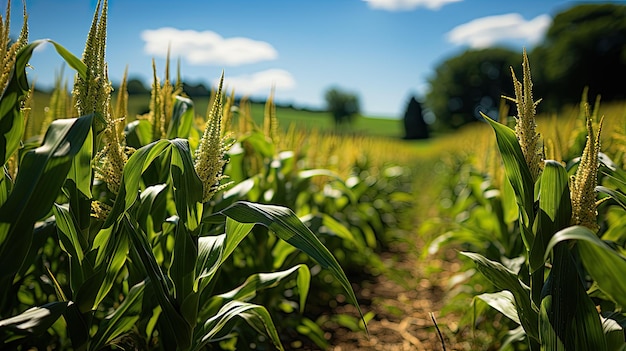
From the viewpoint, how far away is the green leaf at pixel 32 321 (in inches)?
34.0

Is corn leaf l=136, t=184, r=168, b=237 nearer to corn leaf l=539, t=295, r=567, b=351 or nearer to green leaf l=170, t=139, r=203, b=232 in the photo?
green leaf l=170, t=139, r=203, b=232

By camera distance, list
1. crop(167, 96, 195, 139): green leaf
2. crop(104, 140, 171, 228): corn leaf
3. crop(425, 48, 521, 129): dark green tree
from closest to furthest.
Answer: crop(104, 140, 171, 228): corn leaf
crop(167, 96, 195, 139): green leaf
crop(425, 48, 521, 129): dark green tree

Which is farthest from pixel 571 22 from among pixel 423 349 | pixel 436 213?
pixel 423 349

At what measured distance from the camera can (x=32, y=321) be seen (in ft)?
2.91

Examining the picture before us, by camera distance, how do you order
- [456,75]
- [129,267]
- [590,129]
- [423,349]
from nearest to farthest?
[590,129], [129,267], [423,349], [456,75]

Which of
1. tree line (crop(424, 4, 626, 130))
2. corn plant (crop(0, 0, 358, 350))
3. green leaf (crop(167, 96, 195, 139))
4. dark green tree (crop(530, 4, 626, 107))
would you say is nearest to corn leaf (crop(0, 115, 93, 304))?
corn plant (crop(0, 0, 358, 350))

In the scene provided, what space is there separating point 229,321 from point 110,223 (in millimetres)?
400

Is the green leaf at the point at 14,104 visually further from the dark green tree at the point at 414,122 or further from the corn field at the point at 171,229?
the dark green tree at the point at 414,122

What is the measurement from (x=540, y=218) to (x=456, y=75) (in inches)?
1955

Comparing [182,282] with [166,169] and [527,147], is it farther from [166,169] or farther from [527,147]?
[527,147]

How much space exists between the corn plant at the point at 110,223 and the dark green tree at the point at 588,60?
30948 mm

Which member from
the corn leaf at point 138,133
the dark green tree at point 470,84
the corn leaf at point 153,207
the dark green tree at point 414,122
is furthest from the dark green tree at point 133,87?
the dark green tree at point 414,122

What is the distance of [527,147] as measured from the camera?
1.02 metres

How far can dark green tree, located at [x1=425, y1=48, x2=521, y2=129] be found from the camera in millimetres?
45188
